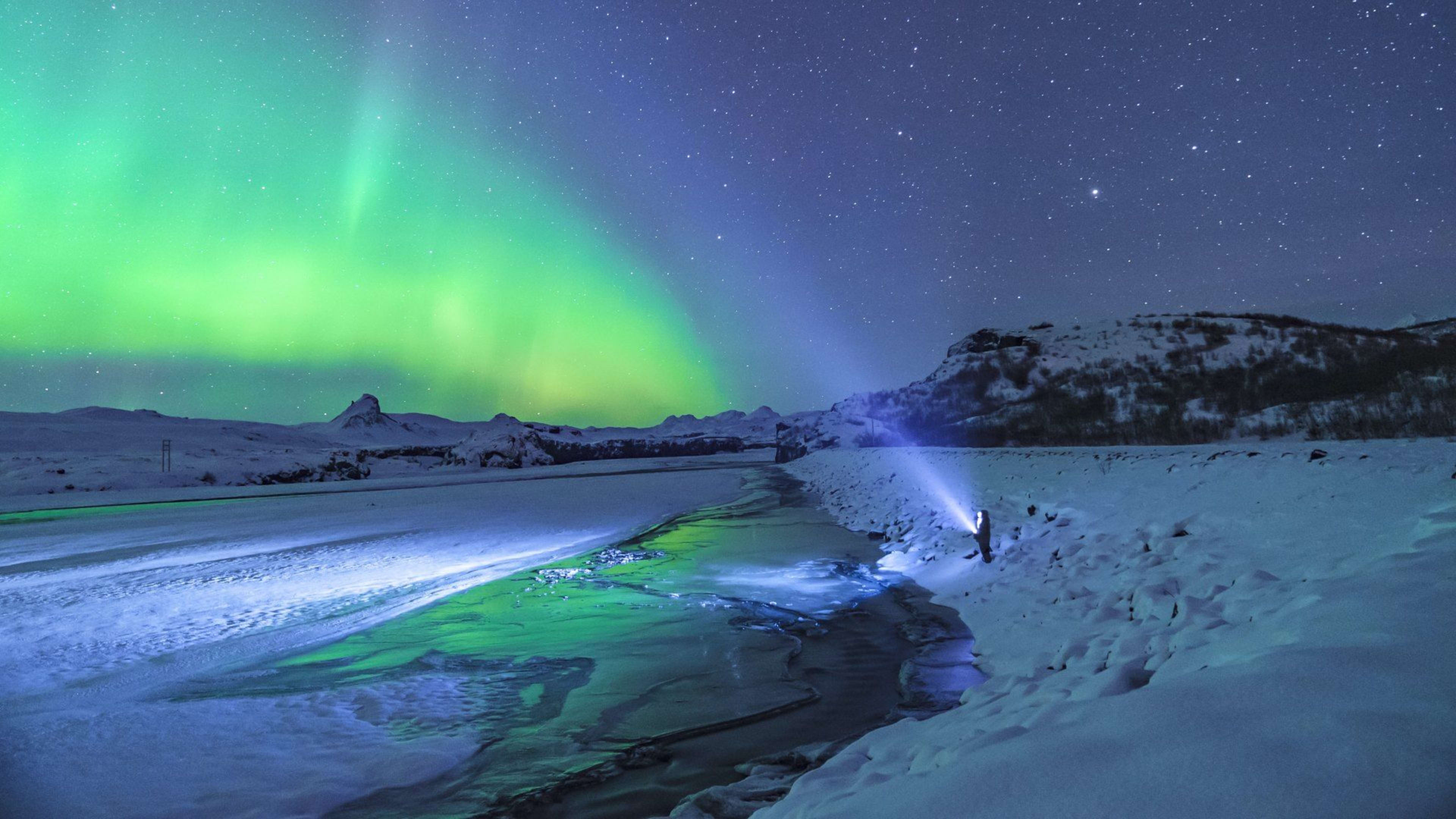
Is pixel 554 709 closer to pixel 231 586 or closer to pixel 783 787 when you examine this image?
pixel 783 787

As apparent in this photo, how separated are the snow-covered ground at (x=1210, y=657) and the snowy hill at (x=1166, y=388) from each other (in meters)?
8.23

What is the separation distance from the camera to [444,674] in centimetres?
569

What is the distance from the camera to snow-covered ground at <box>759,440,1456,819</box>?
1.86 metres

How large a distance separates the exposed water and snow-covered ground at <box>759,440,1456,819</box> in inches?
28.9

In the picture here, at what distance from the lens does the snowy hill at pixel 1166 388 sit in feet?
48.8

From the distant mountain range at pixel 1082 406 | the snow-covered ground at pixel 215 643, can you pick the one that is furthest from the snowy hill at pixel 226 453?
the snow-covered ground at pixel 215 643

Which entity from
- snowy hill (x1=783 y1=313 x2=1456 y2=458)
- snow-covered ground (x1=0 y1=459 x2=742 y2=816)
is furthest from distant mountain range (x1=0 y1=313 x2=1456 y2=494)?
snow-covered ground (x1=0 y1=459 x2=742 y2=816)

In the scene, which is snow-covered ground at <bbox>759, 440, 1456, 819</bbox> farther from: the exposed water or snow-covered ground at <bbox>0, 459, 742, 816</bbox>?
snow-covered ground at <bbox>0, 459, 742, 816</bbox>

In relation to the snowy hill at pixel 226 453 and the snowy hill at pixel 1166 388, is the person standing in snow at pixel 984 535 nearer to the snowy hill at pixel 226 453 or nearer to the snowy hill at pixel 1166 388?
the snowy hill at pixel 1166 388

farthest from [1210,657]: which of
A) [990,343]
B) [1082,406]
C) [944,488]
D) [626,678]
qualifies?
[990,343]

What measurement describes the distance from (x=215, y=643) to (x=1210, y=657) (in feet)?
27.6

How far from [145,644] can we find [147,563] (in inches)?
271

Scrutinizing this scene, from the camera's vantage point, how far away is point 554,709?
4895 mm

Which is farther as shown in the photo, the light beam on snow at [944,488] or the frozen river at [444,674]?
the light beam on snow at [944,488]
